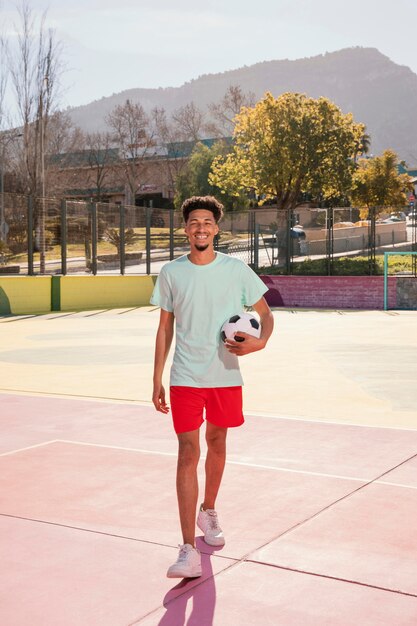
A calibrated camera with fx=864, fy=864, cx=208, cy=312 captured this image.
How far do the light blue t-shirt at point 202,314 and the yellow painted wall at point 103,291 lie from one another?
24825 mm

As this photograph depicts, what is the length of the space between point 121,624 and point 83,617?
0.20 meters

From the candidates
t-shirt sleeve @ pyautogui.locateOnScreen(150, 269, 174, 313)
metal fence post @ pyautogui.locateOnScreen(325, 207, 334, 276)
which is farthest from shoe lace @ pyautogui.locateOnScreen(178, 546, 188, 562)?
metal fence post @ pyautogui.locateOnScreen(325, 207, 334, 276)

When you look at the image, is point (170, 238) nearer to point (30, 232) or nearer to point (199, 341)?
point (30, 232)

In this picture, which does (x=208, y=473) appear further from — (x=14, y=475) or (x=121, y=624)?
(x=14, y=475)

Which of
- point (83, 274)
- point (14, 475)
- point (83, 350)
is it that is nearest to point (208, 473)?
point (14, 475)

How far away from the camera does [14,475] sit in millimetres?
6621

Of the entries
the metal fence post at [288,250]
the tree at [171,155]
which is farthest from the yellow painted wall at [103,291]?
the tree at [171,155]

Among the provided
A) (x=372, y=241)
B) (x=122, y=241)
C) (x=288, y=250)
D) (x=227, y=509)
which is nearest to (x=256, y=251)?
(x=288, y=250)

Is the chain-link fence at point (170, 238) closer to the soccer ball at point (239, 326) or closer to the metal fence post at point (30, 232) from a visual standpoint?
the metal fence post at point (30, 232)

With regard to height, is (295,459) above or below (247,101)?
below

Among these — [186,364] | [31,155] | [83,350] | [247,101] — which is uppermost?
[247,101]

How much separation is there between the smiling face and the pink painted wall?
28585 mm

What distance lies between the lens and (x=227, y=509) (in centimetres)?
570

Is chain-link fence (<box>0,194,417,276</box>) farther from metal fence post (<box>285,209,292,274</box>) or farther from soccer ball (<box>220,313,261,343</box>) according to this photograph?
soccer ball (<box>220,313,261,343</box>)
